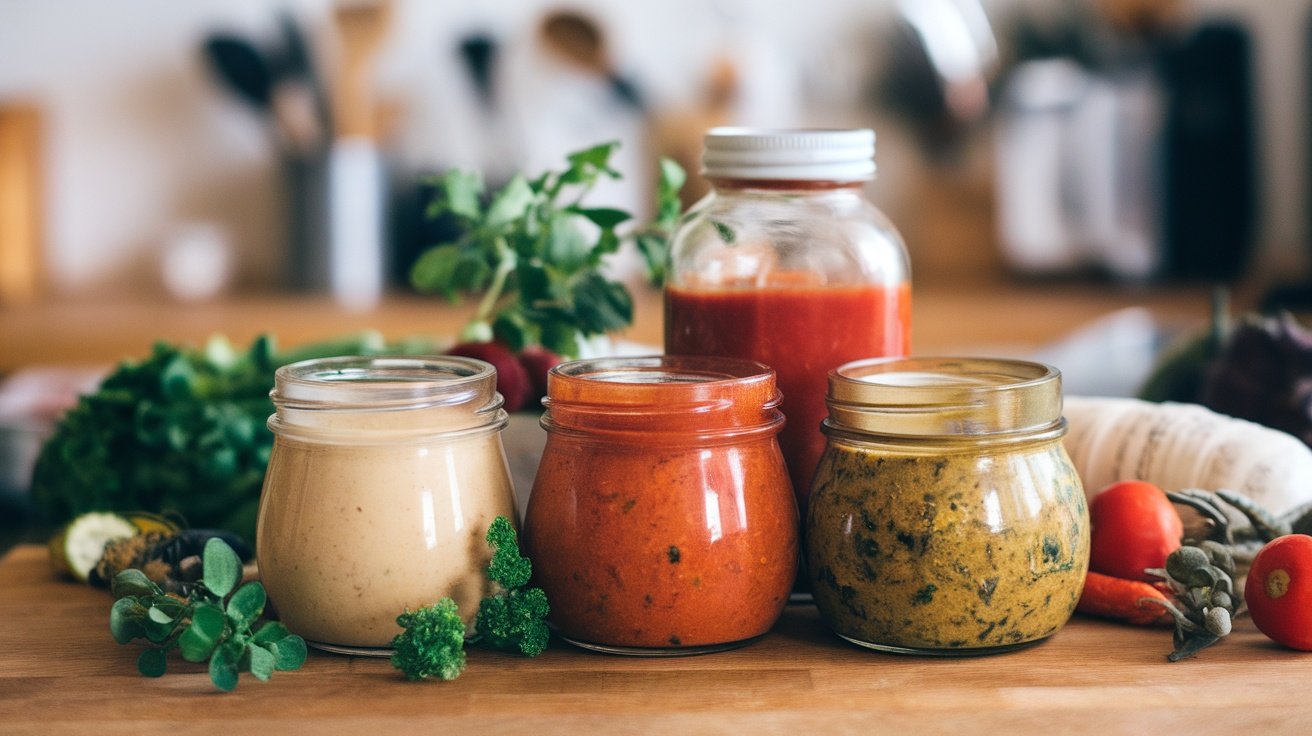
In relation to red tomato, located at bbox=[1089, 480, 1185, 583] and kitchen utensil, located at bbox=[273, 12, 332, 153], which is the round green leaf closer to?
red tomato, located at bbox=[1089, 480, 1185, 583]

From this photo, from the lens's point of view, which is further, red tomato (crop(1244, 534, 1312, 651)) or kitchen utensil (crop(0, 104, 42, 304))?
kitchen utensil (crop(0, 104, 42, 304))

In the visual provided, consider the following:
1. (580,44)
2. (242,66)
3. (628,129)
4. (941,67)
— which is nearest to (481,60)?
(580,44)

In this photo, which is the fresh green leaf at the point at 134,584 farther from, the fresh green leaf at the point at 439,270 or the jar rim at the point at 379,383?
the fresh green leaf at the point at 439,270

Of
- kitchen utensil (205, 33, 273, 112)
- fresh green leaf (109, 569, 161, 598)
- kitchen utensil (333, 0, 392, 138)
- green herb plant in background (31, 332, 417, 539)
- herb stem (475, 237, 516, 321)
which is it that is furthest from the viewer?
kitchen utensil (205, 33, 273, 112)

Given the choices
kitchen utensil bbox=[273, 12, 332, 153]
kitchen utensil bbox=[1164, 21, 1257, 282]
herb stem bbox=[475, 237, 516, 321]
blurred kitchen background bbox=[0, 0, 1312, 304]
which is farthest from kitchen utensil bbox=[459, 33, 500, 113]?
herb stem bbox=[475, 237, 516, 321]

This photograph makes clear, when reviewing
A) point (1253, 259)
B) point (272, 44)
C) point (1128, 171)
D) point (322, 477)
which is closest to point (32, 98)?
point (272, 44)

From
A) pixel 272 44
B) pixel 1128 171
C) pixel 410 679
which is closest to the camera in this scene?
pixel 410 679

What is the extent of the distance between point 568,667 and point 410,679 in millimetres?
94

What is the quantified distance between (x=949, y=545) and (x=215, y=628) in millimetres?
430

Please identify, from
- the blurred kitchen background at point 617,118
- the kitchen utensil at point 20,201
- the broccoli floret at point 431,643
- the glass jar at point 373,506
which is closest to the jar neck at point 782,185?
the glass jar at point 373,506

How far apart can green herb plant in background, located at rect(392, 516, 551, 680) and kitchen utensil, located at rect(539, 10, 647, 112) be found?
2267 mm

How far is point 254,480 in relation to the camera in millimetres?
1159

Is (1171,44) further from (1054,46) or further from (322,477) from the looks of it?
(322,477)

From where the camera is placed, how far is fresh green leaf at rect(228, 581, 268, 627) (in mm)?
771
